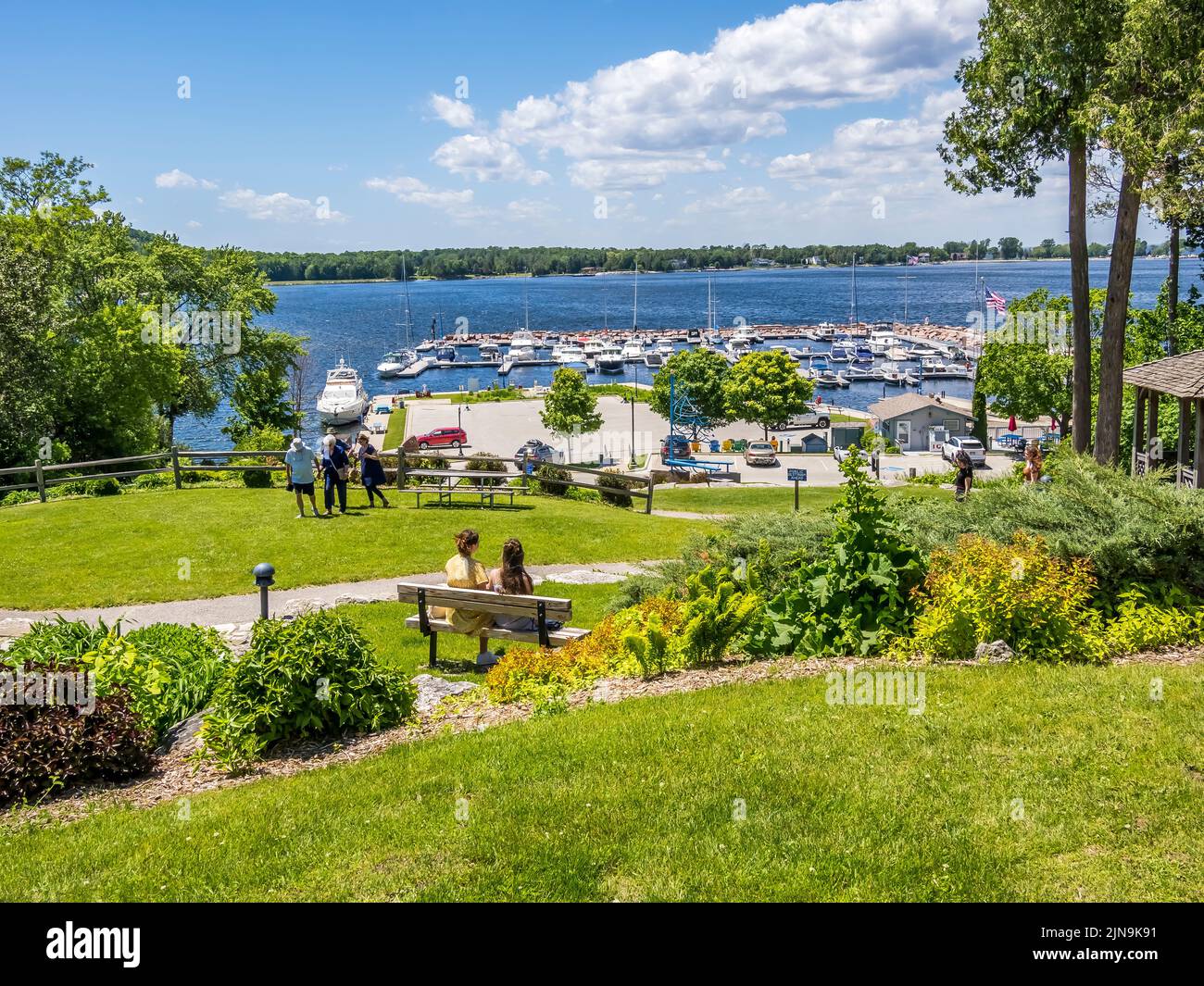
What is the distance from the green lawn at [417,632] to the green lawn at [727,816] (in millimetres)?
3400

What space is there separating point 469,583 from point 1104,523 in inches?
266

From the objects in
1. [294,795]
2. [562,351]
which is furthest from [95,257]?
[562,351]

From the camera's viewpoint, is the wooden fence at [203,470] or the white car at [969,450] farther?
the white car at [969,450]

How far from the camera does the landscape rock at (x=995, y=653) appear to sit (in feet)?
26.9

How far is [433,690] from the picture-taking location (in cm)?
918

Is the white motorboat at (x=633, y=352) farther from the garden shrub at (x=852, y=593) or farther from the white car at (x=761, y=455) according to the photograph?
the garden shrub at (x=852, y=593)

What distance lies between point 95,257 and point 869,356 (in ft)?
384

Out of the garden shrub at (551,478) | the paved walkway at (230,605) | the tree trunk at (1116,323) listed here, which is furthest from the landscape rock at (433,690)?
the tree trunk at (1116,323)

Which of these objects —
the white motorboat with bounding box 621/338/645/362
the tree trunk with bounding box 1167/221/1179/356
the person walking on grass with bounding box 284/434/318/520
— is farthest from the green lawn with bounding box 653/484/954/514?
the white motorboat with bounding box 621/338/645/362

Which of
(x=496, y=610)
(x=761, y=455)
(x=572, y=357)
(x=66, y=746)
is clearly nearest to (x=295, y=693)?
(x=66, y=746)

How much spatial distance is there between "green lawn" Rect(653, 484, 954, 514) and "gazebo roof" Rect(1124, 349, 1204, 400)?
644 centimetres

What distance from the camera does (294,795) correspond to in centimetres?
638
